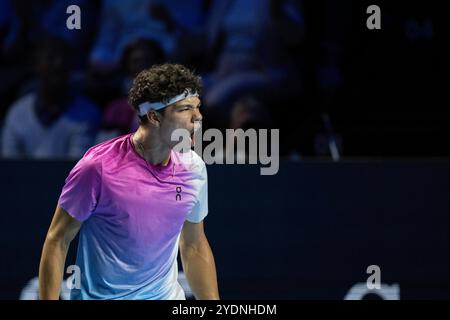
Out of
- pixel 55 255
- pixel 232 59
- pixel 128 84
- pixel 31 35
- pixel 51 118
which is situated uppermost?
pixel 31 35

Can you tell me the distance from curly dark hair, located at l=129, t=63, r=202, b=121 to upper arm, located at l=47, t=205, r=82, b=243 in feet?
1.59

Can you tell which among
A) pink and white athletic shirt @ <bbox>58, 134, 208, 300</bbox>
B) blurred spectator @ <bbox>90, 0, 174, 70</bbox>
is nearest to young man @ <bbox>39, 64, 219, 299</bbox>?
pink and white athletic shirt @ <bbox>58, 134, 208, 300</bbox>

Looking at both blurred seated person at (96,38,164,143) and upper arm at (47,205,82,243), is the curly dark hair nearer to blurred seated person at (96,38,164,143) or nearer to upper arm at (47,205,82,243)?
upper arm at (47,205,82,243)

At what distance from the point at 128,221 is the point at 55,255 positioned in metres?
0.34

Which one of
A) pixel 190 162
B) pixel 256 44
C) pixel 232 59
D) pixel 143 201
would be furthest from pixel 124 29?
pixel 143 201

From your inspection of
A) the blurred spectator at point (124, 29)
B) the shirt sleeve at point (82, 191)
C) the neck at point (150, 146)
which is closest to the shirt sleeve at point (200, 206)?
the neck at point (150, 146)

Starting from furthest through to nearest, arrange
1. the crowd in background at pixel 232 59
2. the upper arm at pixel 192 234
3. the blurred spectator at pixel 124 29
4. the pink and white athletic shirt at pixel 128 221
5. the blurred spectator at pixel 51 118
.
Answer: the blurred spectator at pixel 124 29 < the crowd in background at pixel 232 59 < the blurred spectator at pixel 51 118 < the upper arm at pixel 192 234 < the pink and white athletic shirt at pixel 128 221

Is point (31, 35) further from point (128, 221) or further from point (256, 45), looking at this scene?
point (128, 221)

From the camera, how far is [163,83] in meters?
3.38

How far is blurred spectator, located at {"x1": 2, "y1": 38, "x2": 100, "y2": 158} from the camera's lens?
5789mm

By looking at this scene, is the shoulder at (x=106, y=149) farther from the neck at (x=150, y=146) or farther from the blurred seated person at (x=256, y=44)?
the blurred seated person at (x=256, y=44)

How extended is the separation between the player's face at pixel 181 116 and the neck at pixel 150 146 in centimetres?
6

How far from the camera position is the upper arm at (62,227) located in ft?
10.4

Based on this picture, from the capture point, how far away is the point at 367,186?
16.8 feet
